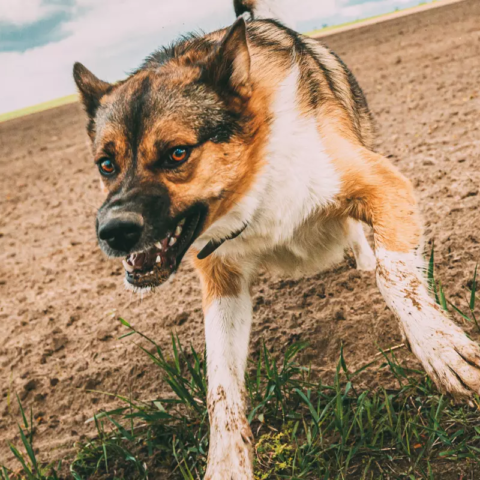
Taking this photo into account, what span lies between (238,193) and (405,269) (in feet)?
2.49

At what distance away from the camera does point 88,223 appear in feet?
17.1

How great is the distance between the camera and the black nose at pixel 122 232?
6.17ft

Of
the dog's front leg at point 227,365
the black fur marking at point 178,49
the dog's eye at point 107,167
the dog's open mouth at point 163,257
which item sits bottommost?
the dog's front leg at point 227,365

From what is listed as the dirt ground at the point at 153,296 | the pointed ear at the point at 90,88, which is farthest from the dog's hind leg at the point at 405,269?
the pointed ear at the point at 90,88

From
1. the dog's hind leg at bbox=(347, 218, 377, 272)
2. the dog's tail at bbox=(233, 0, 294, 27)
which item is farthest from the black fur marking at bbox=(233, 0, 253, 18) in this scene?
the dog's hind leg at bbox=(347, 218, 377, 272)

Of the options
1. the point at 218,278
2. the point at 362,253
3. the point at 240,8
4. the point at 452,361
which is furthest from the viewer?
the point at 240,8

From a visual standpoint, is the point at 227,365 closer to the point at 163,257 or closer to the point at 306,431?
the point at 306,431

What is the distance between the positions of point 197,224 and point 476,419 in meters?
1.29

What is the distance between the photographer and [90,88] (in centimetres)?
268

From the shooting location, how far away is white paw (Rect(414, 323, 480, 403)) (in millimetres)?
1749

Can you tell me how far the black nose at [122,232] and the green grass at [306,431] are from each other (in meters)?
0.84

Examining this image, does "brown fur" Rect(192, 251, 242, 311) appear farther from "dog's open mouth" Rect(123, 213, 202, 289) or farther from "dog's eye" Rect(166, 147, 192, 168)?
"dog's eye" Rect(166, 147, 192, 168)

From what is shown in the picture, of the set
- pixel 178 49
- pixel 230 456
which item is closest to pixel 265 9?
pixel 178 49

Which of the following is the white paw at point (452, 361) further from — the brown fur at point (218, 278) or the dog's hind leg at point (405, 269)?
the brown fur at point (218, 278)
